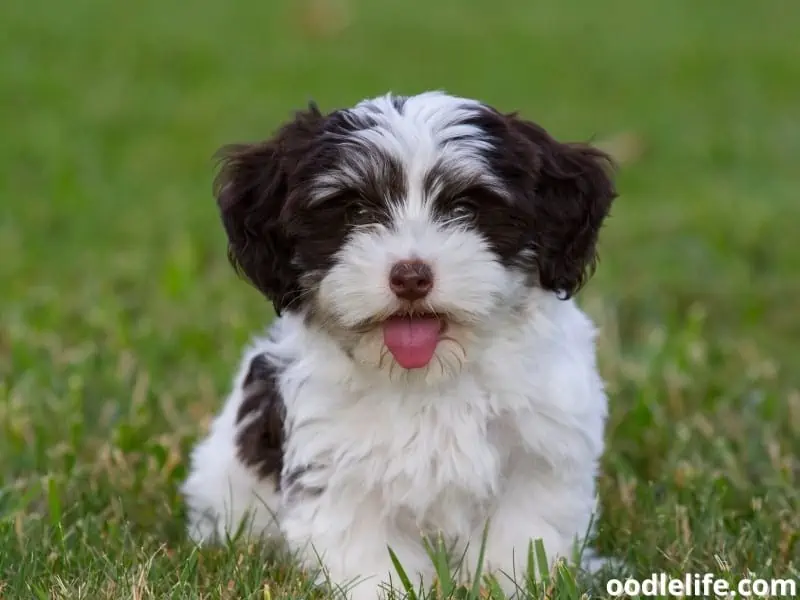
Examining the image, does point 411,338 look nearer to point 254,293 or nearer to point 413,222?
point 413,222

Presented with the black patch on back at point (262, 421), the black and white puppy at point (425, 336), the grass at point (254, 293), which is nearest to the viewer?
the black and white puppy at point (425, 336)

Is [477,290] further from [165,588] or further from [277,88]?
[277,88]

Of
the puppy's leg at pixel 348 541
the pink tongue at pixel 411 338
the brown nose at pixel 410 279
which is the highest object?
the brown nose at pixel 410 279

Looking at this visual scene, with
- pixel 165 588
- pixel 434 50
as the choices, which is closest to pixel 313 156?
pixel 165 588

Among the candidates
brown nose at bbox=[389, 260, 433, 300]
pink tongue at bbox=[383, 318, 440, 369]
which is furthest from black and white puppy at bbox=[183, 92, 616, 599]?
brown nose at bbox=[389, 260, 433, 300]

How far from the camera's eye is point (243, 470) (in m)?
4.49

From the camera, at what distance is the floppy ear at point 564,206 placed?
12.9ft

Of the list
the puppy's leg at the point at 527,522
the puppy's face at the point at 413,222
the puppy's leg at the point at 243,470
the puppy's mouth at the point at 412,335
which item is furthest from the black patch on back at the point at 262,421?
the puppy's leg at the point at 527,522

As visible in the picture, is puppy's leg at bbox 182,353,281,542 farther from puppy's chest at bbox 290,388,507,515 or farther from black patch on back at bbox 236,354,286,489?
puppy's chest at bbox 290,388,507,515

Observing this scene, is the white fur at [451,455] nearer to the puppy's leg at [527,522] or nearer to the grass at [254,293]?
the puppy's leg at [527,522]

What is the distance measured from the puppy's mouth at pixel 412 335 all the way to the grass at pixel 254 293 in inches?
28.9

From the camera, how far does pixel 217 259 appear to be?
28.1 ft

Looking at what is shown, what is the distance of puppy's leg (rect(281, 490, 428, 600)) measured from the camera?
396 centimetres

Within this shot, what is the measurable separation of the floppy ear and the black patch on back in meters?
1.00
